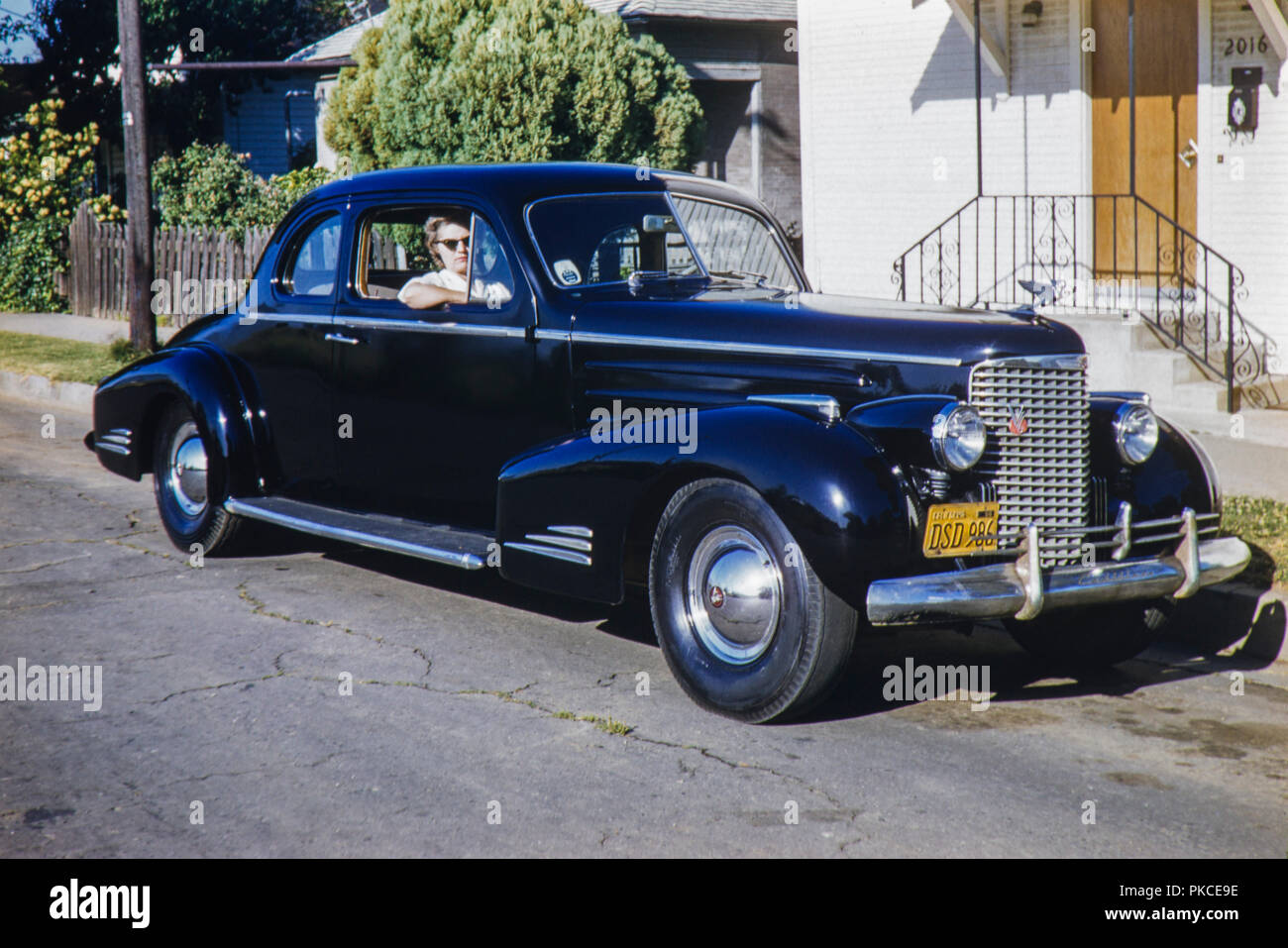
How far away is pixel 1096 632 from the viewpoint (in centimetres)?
604

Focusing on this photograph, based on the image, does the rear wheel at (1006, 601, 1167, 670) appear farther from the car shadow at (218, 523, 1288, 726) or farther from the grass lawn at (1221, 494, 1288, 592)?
the grass lawn at (1221, 494, 1288, 592)

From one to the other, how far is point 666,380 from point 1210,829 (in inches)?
100

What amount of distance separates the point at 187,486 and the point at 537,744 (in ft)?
11.6

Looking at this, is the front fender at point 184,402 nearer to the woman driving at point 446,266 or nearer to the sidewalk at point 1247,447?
the woman driving at point 446,266

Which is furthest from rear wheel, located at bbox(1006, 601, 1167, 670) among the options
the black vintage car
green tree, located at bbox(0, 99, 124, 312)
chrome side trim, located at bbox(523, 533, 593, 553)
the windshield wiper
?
green tree, located at bbox(0, 99, 124, 312)

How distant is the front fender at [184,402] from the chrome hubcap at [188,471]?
0.19 meters

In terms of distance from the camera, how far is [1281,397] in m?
11.2

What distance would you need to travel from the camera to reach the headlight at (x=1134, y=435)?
5.70 m

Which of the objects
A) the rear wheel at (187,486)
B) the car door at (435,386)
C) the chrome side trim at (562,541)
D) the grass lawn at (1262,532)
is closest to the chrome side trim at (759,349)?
the car door at (435,386)

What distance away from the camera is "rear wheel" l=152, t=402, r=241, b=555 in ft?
25.2

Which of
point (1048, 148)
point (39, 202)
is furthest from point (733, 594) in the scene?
point (39, 202)
